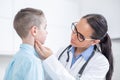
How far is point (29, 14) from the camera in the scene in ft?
3.97

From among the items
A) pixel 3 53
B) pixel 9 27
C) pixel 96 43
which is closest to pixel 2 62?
pixel 3 53

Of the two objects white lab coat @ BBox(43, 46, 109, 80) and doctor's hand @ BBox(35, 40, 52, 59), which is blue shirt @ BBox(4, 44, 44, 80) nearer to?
doctor's hand @ BBox(35, 40, 52, 59)

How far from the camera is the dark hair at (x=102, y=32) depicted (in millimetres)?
1507

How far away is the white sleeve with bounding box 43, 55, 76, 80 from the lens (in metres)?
1.32

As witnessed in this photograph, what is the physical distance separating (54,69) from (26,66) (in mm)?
241

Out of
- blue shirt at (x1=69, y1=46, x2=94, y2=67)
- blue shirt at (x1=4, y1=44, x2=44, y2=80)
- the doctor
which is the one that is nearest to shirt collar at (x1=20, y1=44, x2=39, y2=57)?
blue shirt at (x1=4, y1=44, x2=44, y2=80)

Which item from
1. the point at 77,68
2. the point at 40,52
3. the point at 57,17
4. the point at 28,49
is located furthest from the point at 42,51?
the point at 57,17

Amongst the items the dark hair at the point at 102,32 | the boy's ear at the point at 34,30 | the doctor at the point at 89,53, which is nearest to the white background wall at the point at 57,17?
the doctor at the point at 89,53

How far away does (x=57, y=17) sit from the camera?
119 inches

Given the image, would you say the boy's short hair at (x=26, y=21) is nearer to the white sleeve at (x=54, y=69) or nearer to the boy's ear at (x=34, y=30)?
the boy's ear at (x=34, y=30)

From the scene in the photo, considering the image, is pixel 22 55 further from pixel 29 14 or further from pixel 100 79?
pixel 100 79

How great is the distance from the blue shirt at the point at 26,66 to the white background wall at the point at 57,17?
1.33m

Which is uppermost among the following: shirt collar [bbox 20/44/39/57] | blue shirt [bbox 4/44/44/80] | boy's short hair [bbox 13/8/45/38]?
boy's short hair [bbox 13/8/45/38]

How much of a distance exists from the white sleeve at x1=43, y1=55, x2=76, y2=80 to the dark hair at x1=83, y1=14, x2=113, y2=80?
34 cm
